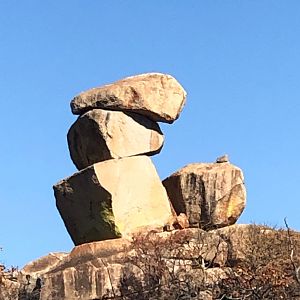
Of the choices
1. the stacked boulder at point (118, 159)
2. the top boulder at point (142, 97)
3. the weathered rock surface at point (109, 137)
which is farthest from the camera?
the top boulder at point (142, 97)

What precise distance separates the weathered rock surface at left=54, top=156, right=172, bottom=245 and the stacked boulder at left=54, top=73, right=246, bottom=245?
0.8 inches

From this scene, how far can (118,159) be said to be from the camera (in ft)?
62.5

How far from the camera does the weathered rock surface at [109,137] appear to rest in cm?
1908

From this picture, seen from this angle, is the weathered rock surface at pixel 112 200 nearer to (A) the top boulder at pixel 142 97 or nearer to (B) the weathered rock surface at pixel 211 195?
(B) the weathered rock surface at pixel 211 195

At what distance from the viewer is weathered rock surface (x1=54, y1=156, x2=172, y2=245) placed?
18.5 metres

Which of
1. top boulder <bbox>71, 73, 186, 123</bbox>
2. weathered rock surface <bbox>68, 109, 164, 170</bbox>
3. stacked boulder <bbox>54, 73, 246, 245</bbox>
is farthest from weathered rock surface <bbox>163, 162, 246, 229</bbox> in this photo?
top boulder <bbox>71, 73, 186, 123</bbox>

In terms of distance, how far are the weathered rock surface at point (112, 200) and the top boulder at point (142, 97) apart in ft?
3.42

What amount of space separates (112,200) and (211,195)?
2.47 metres

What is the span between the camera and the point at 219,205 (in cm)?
1977

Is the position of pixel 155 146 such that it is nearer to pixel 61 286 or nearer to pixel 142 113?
pixel 142 113

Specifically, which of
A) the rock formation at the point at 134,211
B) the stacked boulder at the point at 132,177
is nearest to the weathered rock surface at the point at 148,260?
the rock formation at the point at 134,211

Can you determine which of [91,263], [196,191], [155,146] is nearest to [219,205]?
[196,191]

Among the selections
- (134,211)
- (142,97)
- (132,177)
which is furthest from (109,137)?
(134,211)

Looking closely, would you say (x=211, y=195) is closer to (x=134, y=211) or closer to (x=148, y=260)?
(x=134, y=211)
